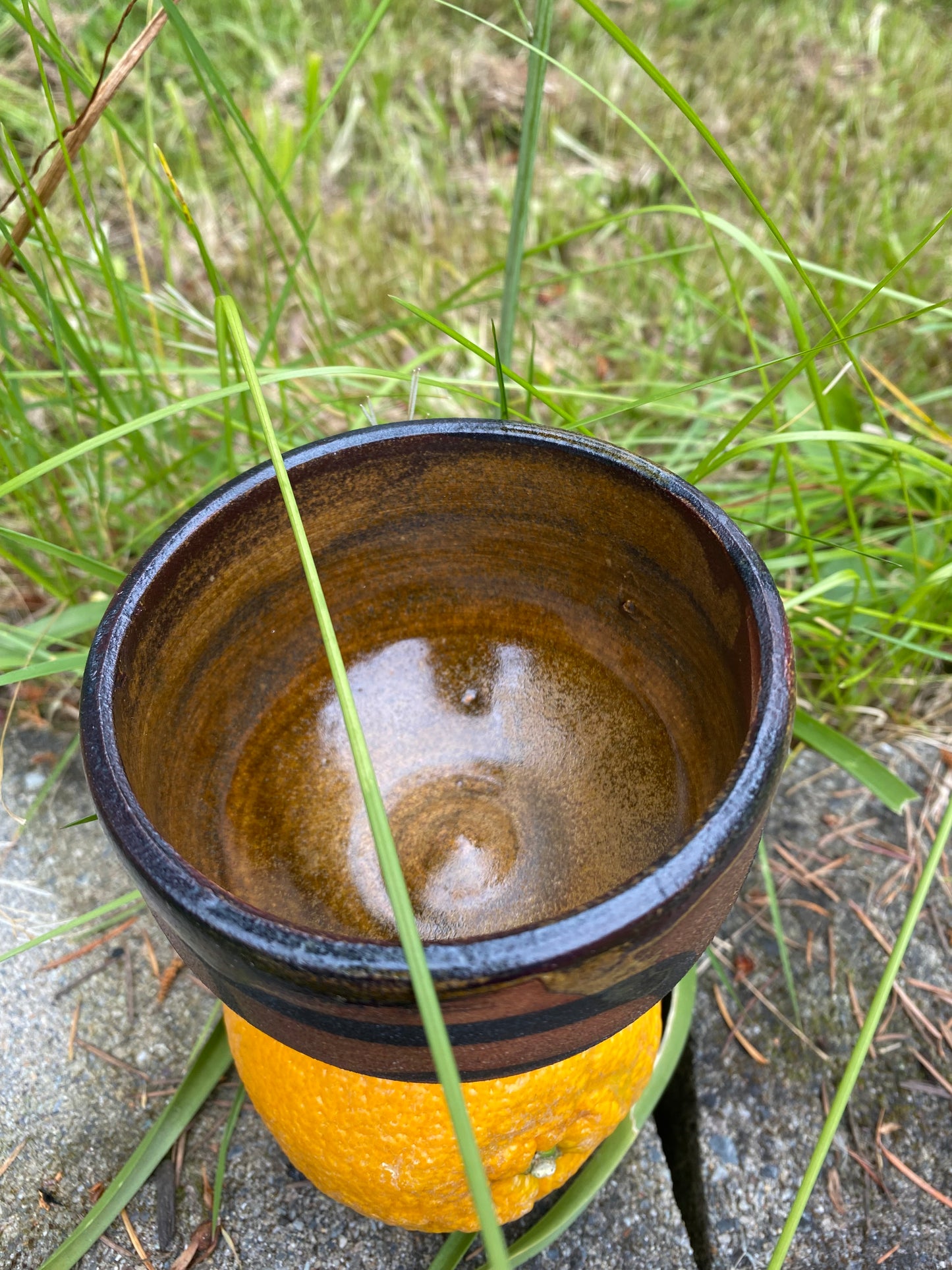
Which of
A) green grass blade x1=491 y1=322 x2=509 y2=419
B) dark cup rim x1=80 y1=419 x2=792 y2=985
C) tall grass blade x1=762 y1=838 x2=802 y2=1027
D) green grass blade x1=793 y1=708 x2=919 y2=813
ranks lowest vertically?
tall grass blade x1=762 y1=838 x2=802 y2=1027

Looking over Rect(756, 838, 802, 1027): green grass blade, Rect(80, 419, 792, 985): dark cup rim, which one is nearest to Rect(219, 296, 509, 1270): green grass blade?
Rect(80, 419, 792, 985): dark cup rim

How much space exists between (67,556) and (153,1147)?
610 mm

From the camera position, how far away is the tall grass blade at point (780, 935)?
108 cm

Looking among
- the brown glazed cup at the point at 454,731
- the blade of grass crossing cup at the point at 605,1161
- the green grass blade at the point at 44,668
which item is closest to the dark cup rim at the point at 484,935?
the brown glazed cup at the point at 454,731

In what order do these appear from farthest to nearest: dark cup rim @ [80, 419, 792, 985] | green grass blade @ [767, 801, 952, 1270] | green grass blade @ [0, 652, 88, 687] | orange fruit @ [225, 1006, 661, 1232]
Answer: green grass blade @ [0, 652, 88, 687]
orange fruit @ [225, 1006, 661, 1232]
green grass blade @ [767, 801, 952, 1270]
dark cup rim @ [80, 419, 792, 985]

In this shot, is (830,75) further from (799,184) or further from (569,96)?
(569,96)

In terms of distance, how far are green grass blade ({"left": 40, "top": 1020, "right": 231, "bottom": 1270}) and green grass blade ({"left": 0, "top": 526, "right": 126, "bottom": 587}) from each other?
1.70ft

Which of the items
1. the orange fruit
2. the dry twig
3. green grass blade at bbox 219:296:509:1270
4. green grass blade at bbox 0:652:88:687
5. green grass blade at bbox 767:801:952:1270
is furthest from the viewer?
the dry twig

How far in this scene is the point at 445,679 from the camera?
1.09m

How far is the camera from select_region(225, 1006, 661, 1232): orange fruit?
798 millimetres

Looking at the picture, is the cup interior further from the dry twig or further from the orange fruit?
the dry twig

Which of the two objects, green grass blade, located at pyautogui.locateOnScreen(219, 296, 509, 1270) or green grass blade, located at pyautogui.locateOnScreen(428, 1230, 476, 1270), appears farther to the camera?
green grass blade, located at pyautogui.locateOnScreen(428, 1230, 476, 1270)

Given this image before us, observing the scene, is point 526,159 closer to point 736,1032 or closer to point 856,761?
point 856,761

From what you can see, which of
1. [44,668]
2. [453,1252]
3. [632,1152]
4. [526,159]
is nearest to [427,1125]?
[453,1252]
